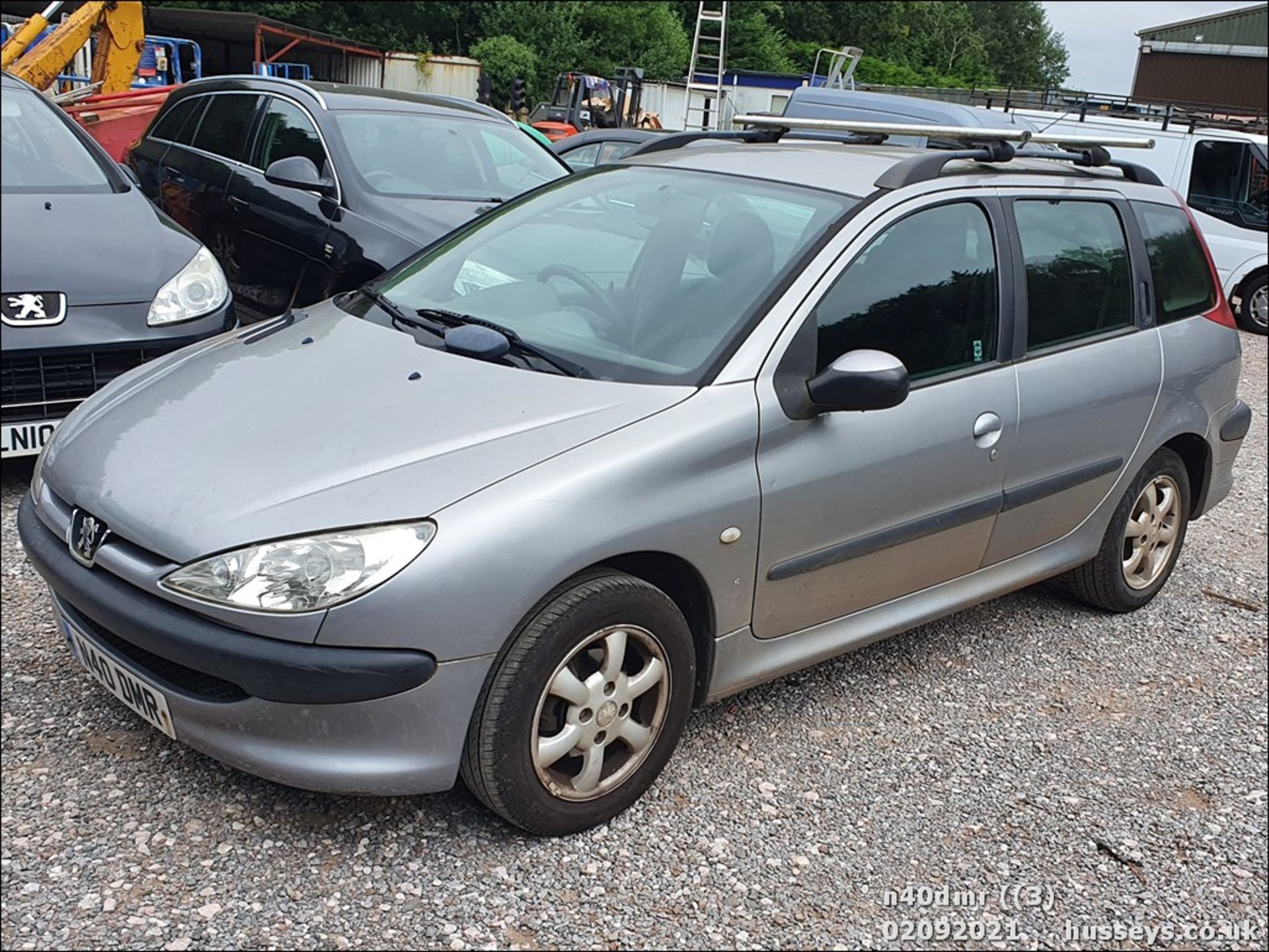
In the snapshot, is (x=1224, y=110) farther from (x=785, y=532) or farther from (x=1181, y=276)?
(x=785, y=532)

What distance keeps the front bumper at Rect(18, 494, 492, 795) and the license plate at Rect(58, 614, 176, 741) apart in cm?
3

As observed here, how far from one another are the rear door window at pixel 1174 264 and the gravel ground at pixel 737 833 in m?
1.44

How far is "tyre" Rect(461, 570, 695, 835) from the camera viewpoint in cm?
261

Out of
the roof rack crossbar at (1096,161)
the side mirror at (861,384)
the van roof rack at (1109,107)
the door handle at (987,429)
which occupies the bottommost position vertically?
the door handle at (987,429)

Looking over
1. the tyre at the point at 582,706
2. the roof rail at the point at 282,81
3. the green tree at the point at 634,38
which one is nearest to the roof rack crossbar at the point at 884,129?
the tyre at the point at 582,706

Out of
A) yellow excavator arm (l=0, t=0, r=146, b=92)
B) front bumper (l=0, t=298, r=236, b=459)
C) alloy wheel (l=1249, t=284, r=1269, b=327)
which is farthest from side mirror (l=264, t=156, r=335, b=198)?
alloy wheel (l=1249, t=284, r=1269, b=327)

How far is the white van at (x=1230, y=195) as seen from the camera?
1237cm

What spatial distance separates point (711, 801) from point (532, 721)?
0.68 m

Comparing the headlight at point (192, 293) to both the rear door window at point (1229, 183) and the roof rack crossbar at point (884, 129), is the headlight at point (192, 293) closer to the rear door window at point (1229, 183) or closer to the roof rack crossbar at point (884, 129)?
the roof rack crossbar at point (884, 129)

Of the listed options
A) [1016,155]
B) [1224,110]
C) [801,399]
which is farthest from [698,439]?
[1224,110]

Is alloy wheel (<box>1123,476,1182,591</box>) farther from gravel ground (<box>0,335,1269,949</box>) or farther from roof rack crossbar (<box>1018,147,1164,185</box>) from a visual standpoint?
roof rack crossbar (<box>1018,147,1164,185</box>)

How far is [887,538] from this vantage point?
340 cm

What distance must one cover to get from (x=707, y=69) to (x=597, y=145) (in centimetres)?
1071

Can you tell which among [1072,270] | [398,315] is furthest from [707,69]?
[398,315]
